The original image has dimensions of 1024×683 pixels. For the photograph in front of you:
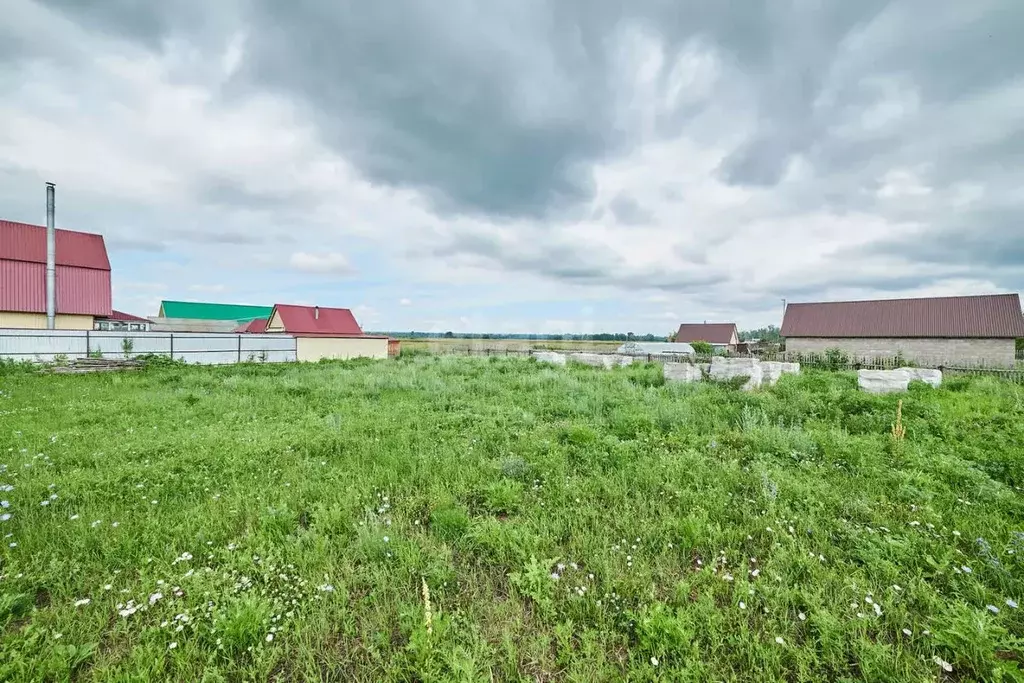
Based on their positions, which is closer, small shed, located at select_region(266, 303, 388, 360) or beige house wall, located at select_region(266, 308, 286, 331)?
small shed, located at select_region(266, 303, 388, 360)

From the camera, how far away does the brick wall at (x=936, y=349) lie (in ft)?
85.6

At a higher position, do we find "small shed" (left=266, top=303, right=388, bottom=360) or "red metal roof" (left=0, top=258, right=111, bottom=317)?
"red metal roof" (left=0, top=258, right=111, bottom=317)

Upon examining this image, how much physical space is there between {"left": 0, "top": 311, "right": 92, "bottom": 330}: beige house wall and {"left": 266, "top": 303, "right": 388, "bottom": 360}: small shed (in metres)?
9.76

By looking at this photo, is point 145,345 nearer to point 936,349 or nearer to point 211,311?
point 211,311

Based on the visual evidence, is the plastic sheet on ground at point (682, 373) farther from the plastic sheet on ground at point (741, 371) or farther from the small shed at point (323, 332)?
the small shed at point (323, 332)

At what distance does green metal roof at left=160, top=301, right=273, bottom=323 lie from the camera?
47.4 m

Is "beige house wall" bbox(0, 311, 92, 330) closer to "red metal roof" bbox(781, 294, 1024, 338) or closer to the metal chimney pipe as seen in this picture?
the metal chimney pipe

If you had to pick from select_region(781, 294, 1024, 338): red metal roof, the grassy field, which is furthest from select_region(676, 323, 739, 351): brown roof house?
the grassy field

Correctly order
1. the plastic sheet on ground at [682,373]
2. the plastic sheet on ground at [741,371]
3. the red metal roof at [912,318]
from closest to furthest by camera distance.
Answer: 1. the plastic sheet on ground at [741,371]
2. the plastic sheet on ground at [682,373]
3. the red metal roof at [912,318]

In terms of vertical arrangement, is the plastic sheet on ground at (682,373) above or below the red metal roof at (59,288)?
below

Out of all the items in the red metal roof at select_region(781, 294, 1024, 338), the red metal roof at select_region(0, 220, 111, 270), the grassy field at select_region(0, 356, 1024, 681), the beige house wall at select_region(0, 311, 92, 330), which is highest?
the red metal roof at select_region(0, 220, 111, 270)

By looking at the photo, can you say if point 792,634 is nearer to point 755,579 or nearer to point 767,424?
point 755,579

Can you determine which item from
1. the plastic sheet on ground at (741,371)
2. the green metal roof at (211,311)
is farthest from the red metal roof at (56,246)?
the plastic sheet on ground at (741,371)

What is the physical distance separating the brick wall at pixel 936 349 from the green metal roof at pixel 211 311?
181 feet
